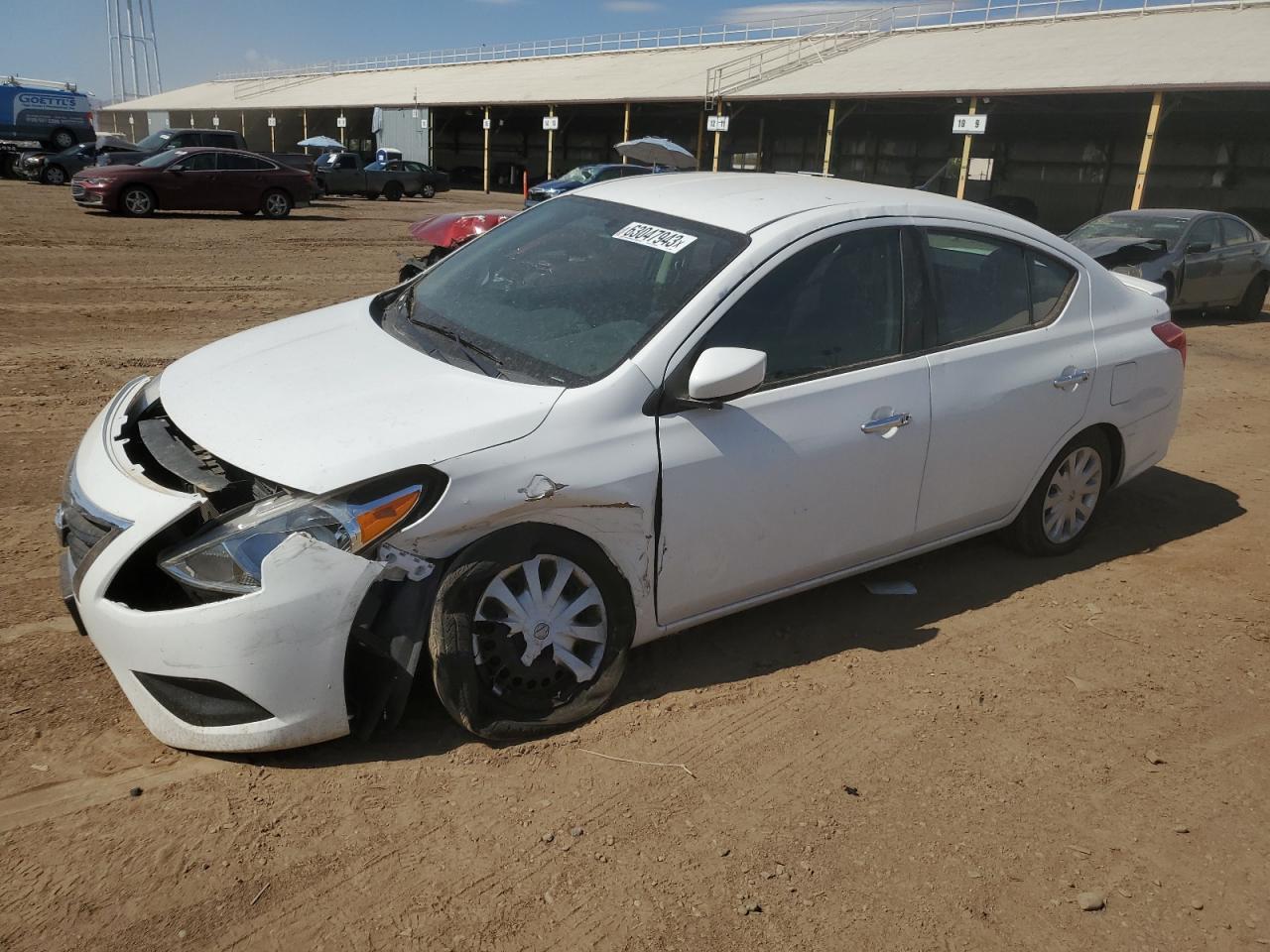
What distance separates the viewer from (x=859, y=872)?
286 centimetres

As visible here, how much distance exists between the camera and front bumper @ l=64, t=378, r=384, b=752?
286 centimetres

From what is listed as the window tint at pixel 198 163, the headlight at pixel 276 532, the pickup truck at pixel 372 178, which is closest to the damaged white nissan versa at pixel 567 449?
the headlight at pixel 276 532

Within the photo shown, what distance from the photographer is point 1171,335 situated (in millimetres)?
5195

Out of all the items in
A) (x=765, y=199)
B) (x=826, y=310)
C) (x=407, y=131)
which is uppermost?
(x=765, y=199)

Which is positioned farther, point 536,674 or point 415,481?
point 536,674

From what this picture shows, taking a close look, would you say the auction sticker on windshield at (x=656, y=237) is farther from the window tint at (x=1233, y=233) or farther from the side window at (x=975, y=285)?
the window tint at (x=1233, y=233)

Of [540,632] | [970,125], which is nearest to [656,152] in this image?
[970,125]

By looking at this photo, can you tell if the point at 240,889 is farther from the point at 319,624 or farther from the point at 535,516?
the point at 535,516

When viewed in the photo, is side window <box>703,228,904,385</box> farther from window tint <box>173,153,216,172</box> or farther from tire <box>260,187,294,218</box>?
tire <box>260,187,294,218</box>

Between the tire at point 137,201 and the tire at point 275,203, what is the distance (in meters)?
2.41

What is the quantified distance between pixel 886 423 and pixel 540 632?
158 cm

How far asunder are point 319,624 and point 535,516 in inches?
28.0

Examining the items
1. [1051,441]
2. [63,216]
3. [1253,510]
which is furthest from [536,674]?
[63,216]

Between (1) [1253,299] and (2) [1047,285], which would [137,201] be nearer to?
(1) [1253,299]
